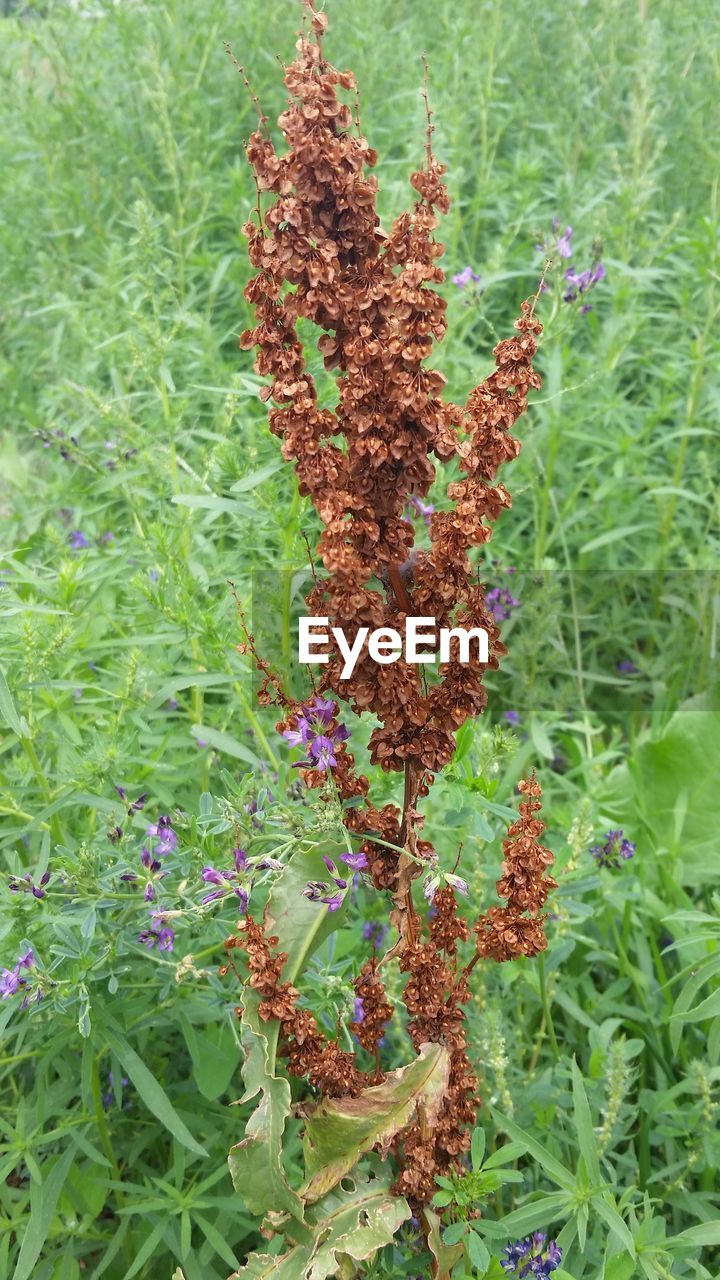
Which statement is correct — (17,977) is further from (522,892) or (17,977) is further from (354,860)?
(522,892)

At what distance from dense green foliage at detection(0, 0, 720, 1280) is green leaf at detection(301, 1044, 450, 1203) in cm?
16

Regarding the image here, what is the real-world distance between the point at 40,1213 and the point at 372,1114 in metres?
0.74

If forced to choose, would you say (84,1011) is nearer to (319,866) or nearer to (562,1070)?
(319,866)

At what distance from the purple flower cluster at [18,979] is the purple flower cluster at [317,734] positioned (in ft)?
1.93

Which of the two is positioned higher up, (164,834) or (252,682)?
(252,682)

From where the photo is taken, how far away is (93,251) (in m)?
4.87

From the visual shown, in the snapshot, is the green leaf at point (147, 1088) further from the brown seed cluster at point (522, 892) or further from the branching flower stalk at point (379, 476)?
the brown seed cluster at point (522, 892)

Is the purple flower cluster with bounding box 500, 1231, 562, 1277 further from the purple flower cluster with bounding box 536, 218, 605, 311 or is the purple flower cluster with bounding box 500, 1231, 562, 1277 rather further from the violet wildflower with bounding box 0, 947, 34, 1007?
the purple flower cluster with bounding box 536, 218, 605, 311

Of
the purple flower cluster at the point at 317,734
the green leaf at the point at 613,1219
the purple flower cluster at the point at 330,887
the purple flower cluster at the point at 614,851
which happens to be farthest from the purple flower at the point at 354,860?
the purple flower cluster at the point at 614,851

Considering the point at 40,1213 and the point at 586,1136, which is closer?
the point at 586,1136

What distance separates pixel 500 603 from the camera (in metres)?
3.37

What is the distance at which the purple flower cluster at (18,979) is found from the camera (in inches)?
76.4

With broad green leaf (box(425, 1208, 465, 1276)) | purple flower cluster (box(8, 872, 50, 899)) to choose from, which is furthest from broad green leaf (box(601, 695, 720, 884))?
purple flower cluster (box(8, 872, 50, 899))

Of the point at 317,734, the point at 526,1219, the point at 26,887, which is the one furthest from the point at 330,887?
the point at 526,1219
